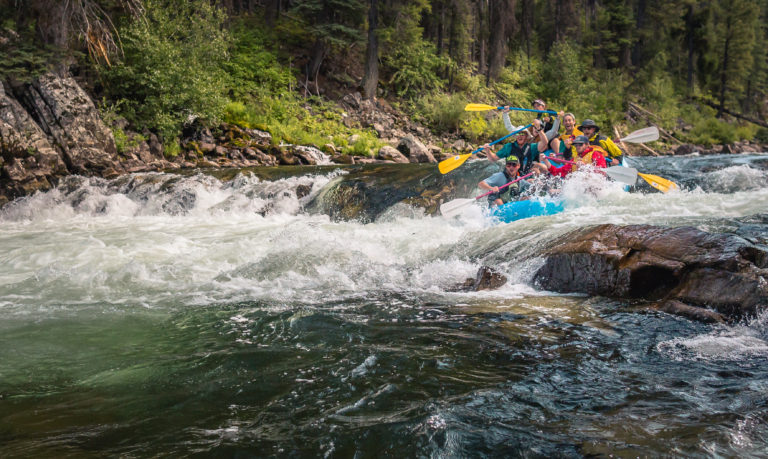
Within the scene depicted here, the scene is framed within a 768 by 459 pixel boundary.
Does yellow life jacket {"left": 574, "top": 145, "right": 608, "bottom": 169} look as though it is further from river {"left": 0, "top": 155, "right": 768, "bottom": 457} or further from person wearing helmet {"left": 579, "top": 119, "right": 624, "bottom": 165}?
river {"left": 0, "top": 155, "right": 768, "bottom": 457}

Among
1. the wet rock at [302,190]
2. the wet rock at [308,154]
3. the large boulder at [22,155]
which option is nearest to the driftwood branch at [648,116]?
the wet rock at [308,154]

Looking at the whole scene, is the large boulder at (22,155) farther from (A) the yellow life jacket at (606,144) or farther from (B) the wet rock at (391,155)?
(A) the yellow life jacket at (606,144)

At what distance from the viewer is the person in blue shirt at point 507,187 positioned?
7.81m

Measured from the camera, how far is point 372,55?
68.3 ft

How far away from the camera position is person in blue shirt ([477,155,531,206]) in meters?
7.81

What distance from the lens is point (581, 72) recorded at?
28.3 metres

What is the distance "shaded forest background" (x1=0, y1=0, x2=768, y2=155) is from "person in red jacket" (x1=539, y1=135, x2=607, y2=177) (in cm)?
920

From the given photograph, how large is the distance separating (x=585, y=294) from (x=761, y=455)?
2502 mm

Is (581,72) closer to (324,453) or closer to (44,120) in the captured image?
(44,120)

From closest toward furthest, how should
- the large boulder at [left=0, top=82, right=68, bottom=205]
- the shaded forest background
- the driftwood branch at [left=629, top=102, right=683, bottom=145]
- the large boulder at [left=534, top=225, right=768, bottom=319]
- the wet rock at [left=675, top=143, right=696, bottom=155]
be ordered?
the large boulder at [left=534, top=225, right=768, bottom=319] < the large boulder at [left=0, top=82, right=68, bottom=205] < the shaded forest background < the wet rock at [left=675, top=143, right=696, bottom=155] < the driftwood branch at [left=629, top=102, right=683, bottom=145]

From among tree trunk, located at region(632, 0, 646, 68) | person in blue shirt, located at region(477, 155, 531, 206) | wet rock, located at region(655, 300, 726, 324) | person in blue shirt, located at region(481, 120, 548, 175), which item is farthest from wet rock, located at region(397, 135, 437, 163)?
tree trunk, located at region(632, 0, 646, 68)

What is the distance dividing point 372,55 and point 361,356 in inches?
754

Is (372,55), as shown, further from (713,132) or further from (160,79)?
(713,132)

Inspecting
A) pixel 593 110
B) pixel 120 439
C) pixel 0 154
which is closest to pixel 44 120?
pixel 0 154
